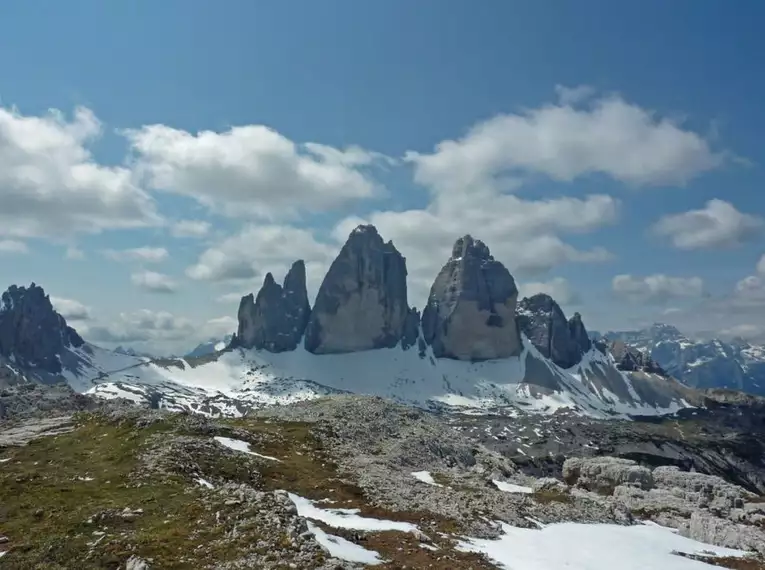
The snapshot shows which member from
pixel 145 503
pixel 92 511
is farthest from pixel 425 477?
pixel 92 511

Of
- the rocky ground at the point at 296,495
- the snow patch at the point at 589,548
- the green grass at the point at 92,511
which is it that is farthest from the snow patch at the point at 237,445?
the snow patch at the point at 589,548

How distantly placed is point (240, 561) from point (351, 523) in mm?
15633

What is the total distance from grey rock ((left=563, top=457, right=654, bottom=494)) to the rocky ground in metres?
0.19

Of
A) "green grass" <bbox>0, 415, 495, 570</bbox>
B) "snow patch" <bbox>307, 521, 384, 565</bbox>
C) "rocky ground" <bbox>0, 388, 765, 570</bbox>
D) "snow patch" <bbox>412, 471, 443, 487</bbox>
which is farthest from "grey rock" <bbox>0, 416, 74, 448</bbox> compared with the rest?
"snow patch" <bbox>307, 521, 384, 565</bbox>

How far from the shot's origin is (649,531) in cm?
5047

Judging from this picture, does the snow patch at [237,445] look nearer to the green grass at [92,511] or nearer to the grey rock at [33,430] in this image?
the green grass at [92,511]

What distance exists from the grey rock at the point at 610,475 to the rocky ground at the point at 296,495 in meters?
0.19

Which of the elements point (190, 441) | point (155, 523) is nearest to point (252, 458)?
point (190, 441)

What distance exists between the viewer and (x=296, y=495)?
48469 millimetres

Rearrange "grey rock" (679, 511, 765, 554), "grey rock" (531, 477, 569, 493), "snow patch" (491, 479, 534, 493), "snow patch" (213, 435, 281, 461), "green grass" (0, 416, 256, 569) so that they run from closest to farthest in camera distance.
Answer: "green grass" (0, 416, 256, 569), "grey rock" (679, 511, 765, 554), "snow patch" (213, 435, 281, 461), "grey rock" (531, 477, 569, 493), "snow patch" (491, 479, 534, 493)

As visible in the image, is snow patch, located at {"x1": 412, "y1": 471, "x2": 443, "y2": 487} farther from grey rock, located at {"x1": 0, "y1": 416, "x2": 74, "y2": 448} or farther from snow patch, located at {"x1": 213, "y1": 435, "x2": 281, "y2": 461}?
grey rock, located at {"x1": 0, "y1": 416, "x2": 74, "y2": 448}

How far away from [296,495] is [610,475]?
4756 cm

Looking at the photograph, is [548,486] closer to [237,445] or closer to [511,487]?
[511,487]

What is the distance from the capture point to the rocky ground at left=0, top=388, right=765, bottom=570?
29.6 metres
